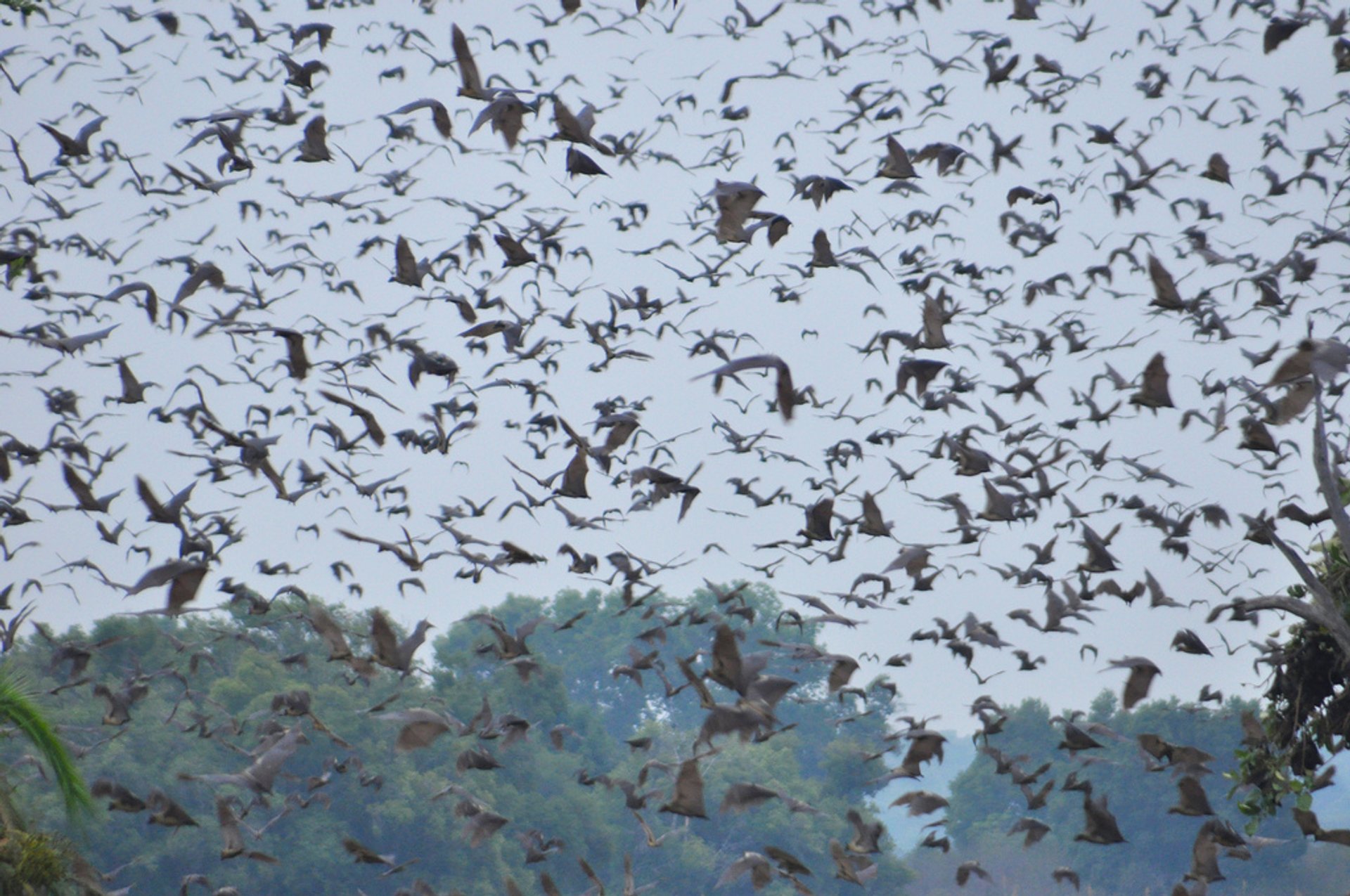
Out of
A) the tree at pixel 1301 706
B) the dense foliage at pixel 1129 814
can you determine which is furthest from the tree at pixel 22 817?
the dense foliage at pixel 1129 814

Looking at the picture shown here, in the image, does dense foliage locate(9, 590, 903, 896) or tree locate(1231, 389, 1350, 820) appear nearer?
tree locate(1231, 389, 1350, 820)

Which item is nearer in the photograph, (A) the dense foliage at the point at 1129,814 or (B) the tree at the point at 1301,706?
(B) the tree at the point at 1301,706

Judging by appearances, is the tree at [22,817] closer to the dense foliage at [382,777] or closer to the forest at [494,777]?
the forest at [494,777]

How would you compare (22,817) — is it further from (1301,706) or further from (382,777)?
(382,777)

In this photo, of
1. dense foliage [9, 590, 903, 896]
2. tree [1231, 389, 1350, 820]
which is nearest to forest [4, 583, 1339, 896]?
dense foliage [9, 590, 903, 896]

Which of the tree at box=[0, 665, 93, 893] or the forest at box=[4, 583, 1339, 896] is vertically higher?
the forest at box=[4, 583, 1339, 896]

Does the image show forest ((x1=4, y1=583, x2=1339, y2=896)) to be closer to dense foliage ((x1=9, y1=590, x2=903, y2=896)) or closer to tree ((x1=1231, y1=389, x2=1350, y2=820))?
dense foliage ((x1=9, y1=590, x2=903, y2=896))

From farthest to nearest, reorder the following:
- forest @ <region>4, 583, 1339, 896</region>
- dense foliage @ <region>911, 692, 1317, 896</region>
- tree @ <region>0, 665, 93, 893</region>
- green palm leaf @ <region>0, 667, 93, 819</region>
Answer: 1. dense foliage @ <region>911, 692, 1317, 896</region>
2. forest @ <region>4, 583, 1339, 896</region>
3. green palm leaf @ <region>0, 667, 93, 819</region>
4. tree @ <region>0, 665, 93, 893</region>

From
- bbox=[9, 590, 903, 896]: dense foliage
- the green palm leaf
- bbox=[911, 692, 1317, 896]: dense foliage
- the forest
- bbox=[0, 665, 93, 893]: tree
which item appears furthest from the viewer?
bbox=[911, 692, 1317, 896]: dense foliage

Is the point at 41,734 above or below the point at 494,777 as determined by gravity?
below

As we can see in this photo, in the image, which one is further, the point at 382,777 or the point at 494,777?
the point at 494,777

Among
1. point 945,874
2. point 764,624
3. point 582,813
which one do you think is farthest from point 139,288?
point 764,624

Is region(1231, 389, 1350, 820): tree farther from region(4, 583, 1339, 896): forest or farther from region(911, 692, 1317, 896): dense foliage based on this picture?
region(911, 692, 1317, 896): dense foliage

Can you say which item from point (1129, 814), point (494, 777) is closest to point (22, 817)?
point (494, 777)
